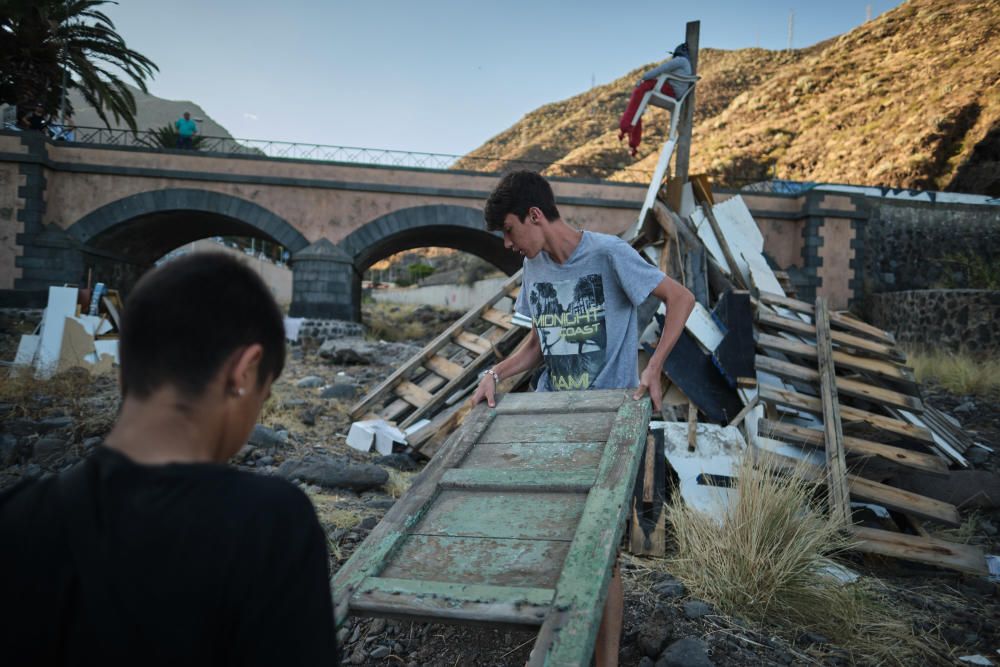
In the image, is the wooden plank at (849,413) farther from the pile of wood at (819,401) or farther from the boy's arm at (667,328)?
the boy's arm at (667,328)

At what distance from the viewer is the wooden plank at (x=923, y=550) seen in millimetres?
3561

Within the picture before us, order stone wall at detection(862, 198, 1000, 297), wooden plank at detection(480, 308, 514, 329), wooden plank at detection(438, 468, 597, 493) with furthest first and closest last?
stone wall at detection(862, 198, 1000, 297)
wooden plank at detection(480, 308, 514, 329)
wooden plank at detection(438, 468, 597, 493)

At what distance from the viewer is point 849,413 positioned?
181 inches

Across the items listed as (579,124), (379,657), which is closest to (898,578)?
(379,657)

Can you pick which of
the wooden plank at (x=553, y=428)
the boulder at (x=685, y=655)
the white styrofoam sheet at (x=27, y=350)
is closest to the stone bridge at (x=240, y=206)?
the white styrofoam sheet at (x=27, y=350)

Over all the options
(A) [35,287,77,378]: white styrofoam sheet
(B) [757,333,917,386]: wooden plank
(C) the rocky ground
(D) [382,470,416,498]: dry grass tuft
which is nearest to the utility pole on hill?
(B) [757,333,917,386]: wooden plank

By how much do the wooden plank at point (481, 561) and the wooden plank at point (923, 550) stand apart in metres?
2.65

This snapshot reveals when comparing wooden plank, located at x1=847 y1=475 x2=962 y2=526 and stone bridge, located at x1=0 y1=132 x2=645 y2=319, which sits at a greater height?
stone bridge, located at x1=0 y1=132 x2=645 y2=319

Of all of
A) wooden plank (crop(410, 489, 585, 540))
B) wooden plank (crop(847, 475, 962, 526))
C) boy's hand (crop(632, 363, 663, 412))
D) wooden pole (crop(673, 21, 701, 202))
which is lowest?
wooden plank (crop(847, 475, 962, 526))

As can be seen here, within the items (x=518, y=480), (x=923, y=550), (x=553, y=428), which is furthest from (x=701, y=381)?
(x=518, y=480)

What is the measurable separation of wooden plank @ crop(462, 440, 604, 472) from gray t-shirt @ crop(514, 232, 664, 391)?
0.51 m

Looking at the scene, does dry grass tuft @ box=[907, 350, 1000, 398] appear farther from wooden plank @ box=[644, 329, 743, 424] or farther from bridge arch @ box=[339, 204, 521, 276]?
bridge arch @ box=[339, 204, 521, 276]

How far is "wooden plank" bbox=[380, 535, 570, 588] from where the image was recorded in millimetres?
1630

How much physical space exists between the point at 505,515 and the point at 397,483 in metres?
3.15
